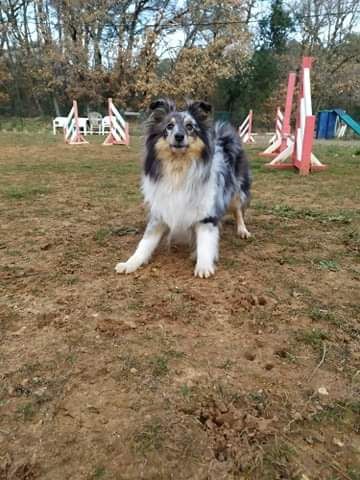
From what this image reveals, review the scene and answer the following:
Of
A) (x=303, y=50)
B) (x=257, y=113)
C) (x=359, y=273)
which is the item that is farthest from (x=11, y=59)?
(x=359, y=273)

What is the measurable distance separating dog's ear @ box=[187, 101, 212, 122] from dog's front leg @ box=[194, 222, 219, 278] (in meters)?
0.86

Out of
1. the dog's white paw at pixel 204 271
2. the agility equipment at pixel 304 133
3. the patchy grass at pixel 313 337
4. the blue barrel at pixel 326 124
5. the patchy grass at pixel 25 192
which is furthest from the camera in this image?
the blue barrel at pixel 326 124

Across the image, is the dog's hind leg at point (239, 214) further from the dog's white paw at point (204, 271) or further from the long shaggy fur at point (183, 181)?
the dog's white paw at point (204, 271)

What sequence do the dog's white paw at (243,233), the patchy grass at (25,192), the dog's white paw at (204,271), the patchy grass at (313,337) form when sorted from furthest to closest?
the patchy grass at (25,192) → the dog's white paw at (243,233) → the dog's white paw at (204,271) → the patchy grass at (313,337)

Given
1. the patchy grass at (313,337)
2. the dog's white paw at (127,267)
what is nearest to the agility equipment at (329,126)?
the dog's white paw at (127,267)

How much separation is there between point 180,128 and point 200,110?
11.9 inches

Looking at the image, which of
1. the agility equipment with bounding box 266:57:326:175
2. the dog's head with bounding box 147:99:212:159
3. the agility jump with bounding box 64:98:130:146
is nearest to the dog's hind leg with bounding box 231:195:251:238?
the dog's head with bounding box 147:99:212:159

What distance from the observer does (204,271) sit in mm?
2748

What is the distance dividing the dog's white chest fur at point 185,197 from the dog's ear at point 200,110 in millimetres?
417

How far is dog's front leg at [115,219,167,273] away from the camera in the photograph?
9.21 feet

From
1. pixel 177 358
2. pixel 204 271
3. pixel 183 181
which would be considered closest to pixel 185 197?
pixel 183 181

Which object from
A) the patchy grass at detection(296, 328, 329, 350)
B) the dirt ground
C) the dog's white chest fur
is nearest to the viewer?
the dirt ground

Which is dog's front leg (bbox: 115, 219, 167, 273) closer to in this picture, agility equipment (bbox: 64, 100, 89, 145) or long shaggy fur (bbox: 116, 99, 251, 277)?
long shaggy fur (bbox: 116, 99, 251, 277)

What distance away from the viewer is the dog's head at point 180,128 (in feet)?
9.16
